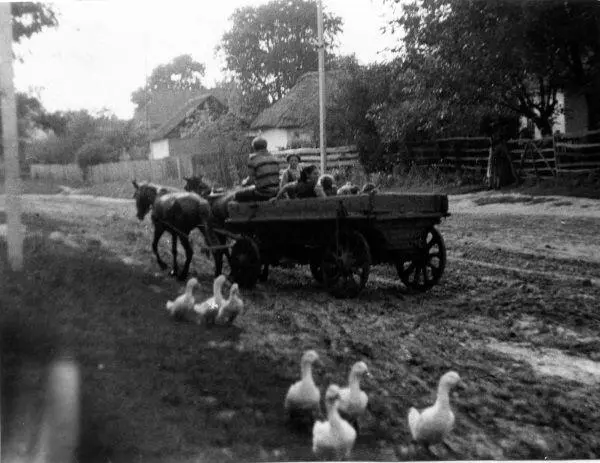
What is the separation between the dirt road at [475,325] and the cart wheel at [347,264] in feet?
0.54

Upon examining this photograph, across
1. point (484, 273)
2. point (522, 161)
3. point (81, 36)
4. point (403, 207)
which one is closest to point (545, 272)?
point (484, 273)

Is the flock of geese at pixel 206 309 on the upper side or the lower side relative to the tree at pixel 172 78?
lower

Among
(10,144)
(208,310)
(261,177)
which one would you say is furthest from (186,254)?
(10,144)

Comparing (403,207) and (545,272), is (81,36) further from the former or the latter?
(545,272)

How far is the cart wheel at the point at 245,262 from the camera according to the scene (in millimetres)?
8625

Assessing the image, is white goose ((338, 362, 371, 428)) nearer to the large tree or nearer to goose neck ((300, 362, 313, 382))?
goose neck ((300, 362, 313, 382))

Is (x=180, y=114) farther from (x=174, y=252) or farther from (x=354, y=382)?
(x=354, y=382)

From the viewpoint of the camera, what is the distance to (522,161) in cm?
1059

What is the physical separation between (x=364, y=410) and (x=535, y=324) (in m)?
2.41

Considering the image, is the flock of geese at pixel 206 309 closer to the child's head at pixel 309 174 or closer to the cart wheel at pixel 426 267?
the child's head at pixel 309 174

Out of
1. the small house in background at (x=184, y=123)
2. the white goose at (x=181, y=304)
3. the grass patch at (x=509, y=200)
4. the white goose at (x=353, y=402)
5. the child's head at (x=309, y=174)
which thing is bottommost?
the white goose at (x=353, y=402)


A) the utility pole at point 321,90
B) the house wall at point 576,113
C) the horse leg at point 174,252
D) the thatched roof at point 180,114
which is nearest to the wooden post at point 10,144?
the thatched roof at point 180,114

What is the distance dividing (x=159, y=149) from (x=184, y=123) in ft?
2.18

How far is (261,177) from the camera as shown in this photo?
863 cm
